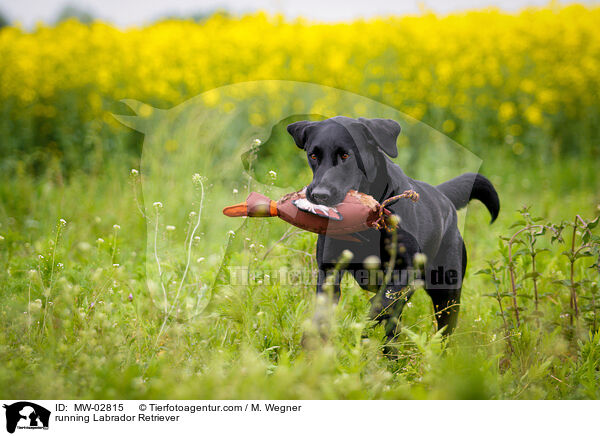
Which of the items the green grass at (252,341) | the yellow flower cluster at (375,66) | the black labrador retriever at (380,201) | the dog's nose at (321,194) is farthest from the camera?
the yellow flower cluster at (375,66)

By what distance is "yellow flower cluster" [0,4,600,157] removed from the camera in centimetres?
685

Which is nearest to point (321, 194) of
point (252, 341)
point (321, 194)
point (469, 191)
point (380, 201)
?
point (321, 194)

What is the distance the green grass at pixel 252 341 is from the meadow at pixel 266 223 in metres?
0.01

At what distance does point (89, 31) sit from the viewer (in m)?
8.23

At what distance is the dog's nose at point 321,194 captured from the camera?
211 cm

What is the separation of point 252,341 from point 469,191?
138 centimetres

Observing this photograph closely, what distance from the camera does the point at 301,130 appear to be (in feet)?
7.93

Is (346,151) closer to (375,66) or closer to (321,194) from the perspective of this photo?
(321,194)

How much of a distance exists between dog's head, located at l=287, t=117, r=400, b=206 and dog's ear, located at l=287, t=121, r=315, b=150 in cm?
4

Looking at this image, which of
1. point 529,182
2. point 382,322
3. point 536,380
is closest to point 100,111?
point 529,182

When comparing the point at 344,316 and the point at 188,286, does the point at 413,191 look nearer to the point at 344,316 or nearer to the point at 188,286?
the point at 344,316
